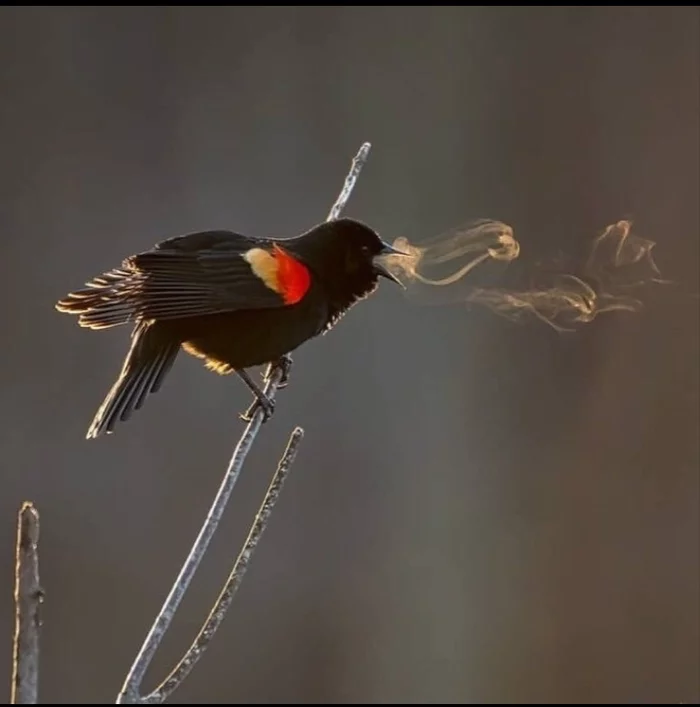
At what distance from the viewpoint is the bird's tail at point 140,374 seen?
0.77 m

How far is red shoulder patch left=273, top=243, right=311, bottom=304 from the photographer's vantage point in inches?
34.1

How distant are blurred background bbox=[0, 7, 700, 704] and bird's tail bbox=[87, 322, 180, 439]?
2.42ft

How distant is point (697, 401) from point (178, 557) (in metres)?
0.88

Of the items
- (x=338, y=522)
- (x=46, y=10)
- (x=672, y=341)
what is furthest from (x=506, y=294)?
(x=46, y=10)

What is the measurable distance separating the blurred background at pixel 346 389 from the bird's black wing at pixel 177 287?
0.73 meters

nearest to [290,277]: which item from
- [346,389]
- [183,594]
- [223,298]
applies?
[223,298]

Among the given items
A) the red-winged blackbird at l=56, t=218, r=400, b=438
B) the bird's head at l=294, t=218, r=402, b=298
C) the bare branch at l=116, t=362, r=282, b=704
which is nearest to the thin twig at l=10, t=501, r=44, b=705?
the bare branch at l=116, t=362, r=282, b=704

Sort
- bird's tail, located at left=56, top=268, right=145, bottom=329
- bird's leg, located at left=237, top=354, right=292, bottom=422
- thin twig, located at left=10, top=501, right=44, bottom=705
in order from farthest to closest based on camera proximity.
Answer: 1. bird's leg, located at left=237, top=354, right=292, bottom=422
2. bird's tail, located at left=56, top=268, right=145, bottom=329
3. thin twig, located at left=10, top=501, right=44, bottom=705

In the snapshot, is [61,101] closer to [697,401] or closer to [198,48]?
[198,48]

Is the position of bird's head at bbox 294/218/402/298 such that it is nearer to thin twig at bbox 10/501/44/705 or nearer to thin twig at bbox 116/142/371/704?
thin twig at bbox 116/142/371/704

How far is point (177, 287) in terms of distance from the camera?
0.79 meters

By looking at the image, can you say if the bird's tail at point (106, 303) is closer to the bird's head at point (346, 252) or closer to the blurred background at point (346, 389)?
the bird's head at point (346, 252)

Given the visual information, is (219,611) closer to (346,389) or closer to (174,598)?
(174,598)

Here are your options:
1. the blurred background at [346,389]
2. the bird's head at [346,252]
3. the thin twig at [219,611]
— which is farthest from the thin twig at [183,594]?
the blurred background at [346,389]
